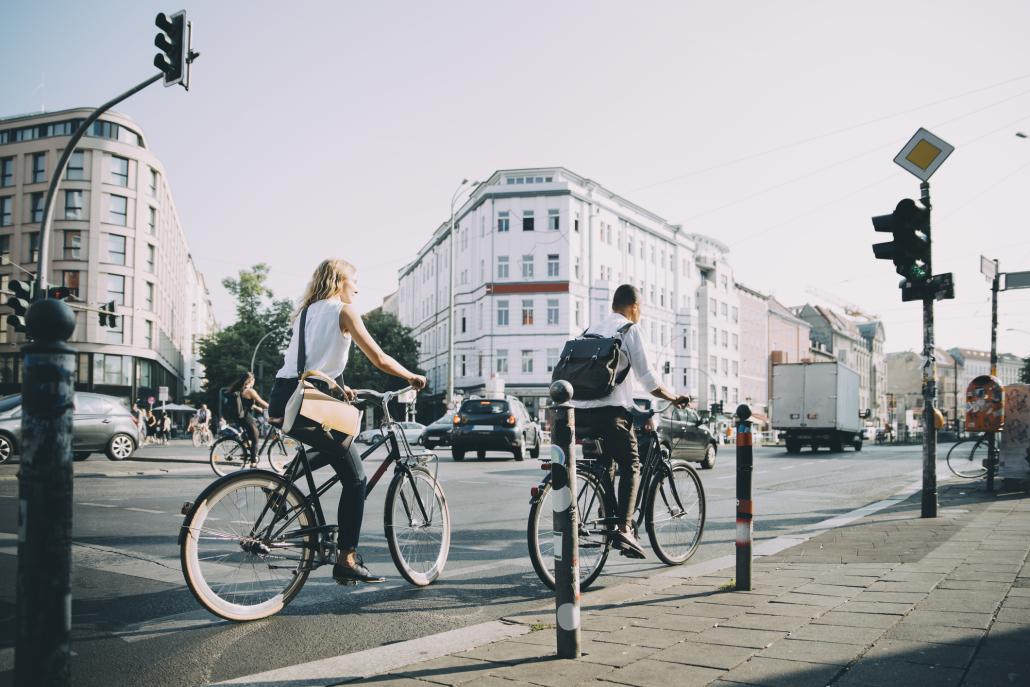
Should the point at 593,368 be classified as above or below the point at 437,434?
above

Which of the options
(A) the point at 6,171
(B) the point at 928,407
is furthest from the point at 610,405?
(A) the point at 6,171

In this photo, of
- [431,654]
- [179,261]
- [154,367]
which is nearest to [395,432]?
[431,654]

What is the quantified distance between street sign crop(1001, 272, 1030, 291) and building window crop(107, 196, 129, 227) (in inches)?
2167

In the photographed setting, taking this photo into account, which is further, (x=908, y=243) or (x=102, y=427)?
(x=102, y=427)

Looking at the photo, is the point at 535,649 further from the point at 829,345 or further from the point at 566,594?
the point at 829,345

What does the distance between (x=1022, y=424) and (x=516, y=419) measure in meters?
12.1

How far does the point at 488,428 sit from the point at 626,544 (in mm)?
16260

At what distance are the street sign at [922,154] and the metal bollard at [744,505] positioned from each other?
5168mm

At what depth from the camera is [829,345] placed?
11656cm

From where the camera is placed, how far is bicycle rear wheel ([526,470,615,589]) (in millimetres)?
4980

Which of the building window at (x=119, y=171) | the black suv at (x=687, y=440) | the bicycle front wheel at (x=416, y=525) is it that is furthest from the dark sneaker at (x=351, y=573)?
the building window at (x=119, y=171)

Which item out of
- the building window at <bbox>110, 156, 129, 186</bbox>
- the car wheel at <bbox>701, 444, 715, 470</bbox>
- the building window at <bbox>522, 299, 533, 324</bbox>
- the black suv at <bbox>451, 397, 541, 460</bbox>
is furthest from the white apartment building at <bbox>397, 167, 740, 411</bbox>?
the car wheel at <bbox>701, 444, 715, 470</bbox>

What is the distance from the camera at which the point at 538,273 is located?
5994 cm

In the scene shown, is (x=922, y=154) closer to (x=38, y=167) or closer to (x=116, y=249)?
(x=116, y=249)
